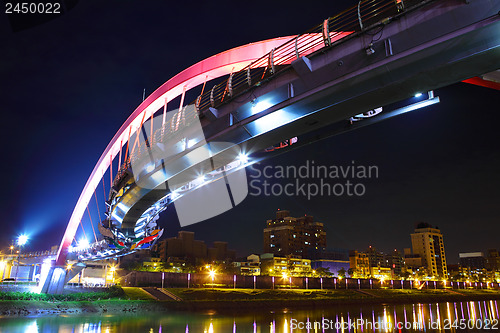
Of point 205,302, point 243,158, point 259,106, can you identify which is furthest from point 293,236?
point 259,106

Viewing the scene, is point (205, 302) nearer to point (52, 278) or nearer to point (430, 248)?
point (52, 278)

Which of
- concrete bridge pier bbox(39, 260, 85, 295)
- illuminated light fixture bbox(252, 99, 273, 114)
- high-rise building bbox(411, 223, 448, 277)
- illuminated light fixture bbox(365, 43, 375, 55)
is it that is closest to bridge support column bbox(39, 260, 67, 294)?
concrete bridge pier bbox(39, 260, 85, 295)

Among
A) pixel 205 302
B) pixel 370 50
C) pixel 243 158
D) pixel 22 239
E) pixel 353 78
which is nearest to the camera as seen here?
pixel 370 50

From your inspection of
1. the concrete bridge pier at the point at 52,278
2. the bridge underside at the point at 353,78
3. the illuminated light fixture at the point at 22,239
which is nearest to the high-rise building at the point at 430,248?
the illuminated light fixture at the point at 22,239

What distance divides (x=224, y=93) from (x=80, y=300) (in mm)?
29211

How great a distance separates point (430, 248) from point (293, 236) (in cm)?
7033

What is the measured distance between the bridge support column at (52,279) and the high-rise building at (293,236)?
11599 cm

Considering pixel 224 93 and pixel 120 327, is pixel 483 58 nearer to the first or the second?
pixel 224 93

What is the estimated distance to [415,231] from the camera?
180m

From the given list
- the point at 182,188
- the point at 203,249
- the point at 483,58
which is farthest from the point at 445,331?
the point at 203,249

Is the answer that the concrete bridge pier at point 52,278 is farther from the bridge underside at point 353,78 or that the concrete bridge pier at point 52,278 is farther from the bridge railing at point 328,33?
the bridge railing at point 328,33

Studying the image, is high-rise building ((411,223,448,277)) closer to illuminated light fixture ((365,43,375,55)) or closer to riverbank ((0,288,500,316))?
riverbank ((0,288,500,316))

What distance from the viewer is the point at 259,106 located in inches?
471

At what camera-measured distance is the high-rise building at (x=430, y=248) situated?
166m
